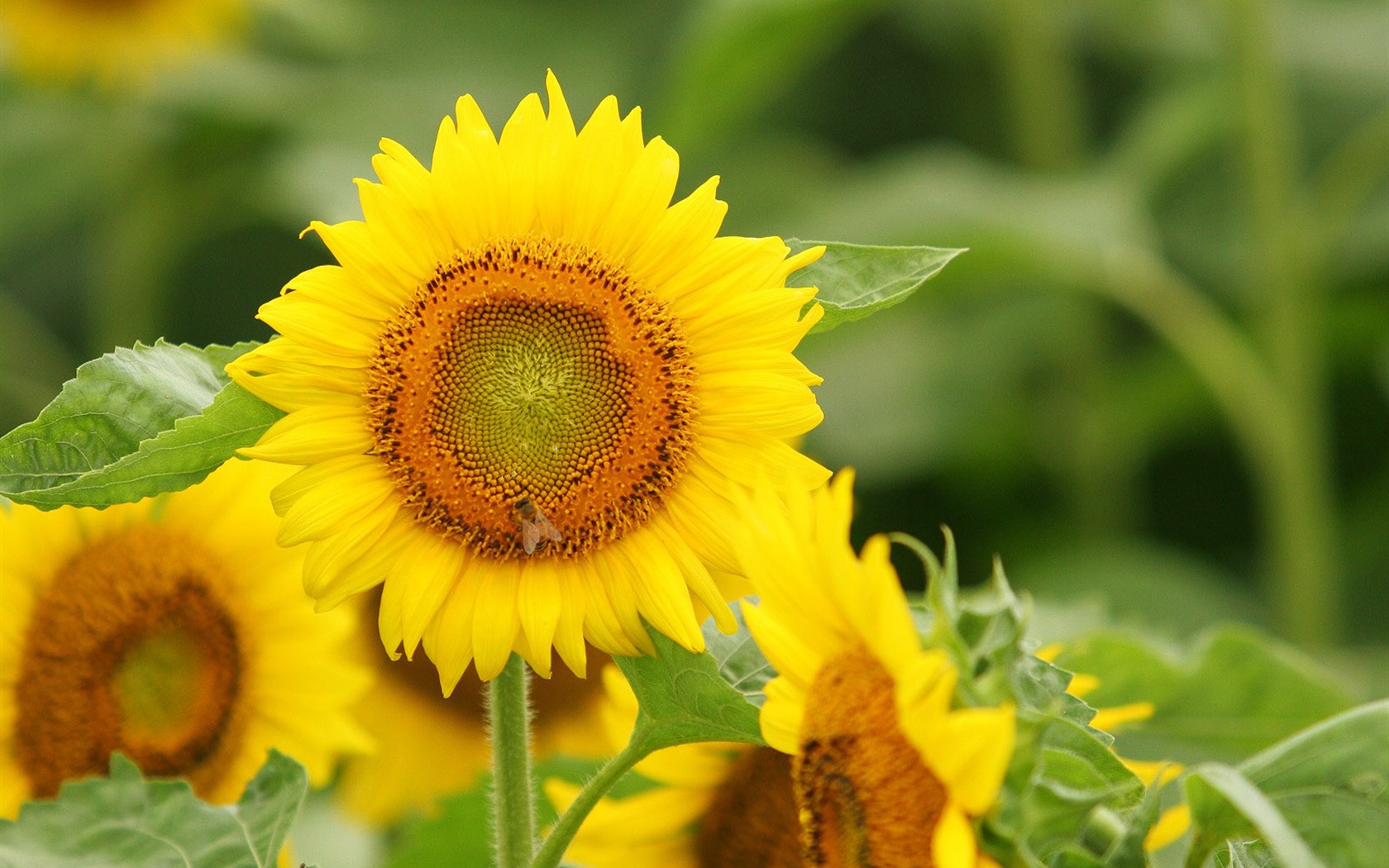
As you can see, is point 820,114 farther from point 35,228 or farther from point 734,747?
point 734,747

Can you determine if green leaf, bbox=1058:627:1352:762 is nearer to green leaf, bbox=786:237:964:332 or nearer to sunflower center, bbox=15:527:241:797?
green leaf, bbox=786:237:964:332

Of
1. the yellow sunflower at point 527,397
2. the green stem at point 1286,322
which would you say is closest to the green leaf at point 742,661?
the yellow sunflower at point 527,397

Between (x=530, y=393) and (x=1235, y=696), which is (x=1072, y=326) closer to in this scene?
(x=1235, y=696)

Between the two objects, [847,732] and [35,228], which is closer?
[847,732]

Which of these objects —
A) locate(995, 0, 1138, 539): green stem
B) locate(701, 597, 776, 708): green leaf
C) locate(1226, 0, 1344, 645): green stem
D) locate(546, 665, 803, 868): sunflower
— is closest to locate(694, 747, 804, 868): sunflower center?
locate(546, 665, 803, 868): sunflower

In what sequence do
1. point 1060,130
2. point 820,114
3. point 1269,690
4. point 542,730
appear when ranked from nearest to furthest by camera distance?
1. point 1269,690
2. point 542,730
3. point 1060,130
4. point 820,114

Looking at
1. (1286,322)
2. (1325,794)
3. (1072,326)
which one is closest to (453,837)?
(1325,794)

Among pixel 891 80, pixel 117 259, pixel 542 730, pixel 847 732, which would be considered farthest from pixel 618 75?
pixel 847 732
